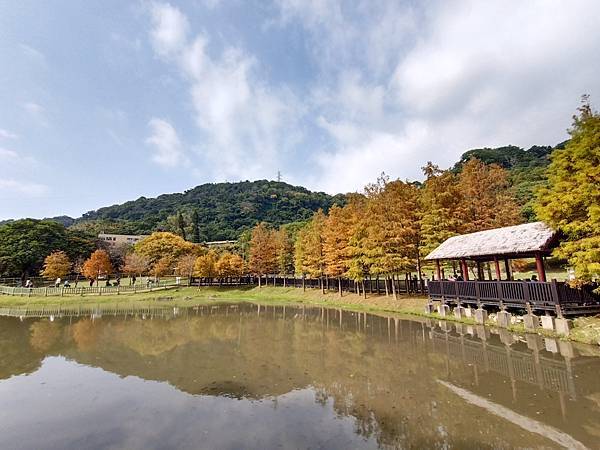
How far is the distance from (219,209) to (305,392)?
14811cm

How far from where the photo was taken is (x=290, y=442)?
6.65 metres

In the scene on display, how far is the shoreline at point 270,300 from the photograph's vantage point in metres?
16.7

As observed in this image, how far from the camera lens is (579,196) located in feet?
43.9

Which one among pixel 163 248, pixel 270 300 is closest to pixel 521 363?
pixel 270 300

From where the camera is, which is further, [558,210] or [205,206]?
[205,206]

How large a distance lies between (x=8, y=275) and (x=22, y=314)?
37919 millimetres

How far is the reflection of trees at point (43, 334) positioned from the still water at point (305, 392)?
0.27 m

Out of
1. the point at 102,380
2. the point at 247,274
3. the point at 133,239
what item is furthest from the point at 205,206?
the point at 102,380

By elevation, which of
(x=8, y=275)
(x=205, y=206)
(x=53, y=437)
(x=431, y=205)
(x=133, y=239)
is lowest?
(x=53, y=437)

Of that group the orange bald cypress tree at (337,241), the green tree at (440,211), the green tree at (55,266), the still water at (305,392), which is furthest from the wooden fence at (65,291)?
the green tree at (440,211)

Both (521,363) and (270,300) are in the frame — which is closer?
(521,363)

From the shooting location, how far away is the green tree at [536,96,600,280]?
13016 millimetres

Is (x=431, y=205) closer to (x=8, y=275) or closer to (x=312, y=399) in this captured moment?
(x=312, y=399)

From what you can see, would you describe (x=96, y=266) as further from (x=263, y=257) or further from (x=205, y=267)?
(x=263, y=257)
